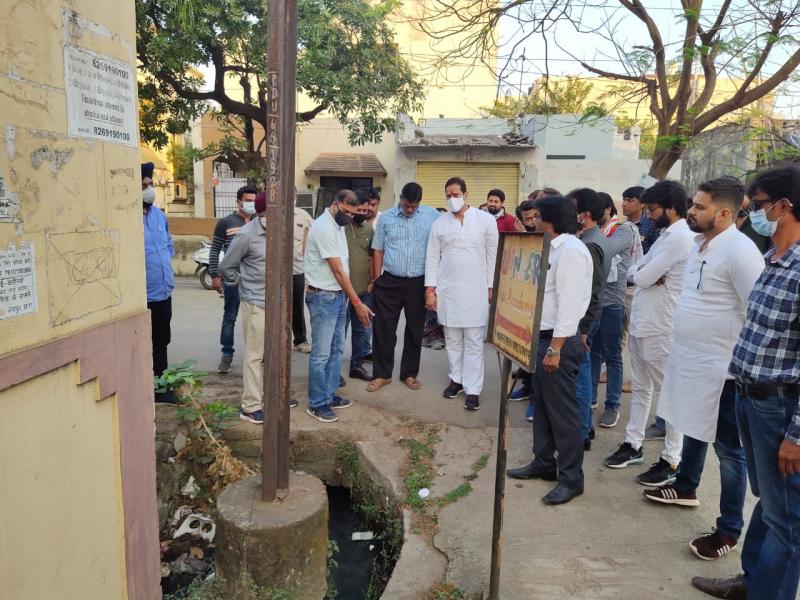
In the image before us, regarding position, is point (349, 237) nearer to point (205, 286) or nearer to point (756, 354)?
point (756, 354)

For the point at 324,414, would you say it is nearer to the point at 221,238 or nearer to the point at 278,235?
the point at 278,235

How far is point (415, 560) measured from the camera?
3.06 meters

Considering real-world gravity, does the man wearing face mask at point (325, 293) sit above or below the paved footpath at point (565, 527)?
above

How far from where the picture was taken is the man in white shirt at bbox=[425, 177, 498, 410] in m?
4.97

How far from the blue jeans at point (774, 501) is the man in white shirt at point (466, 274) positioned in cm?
271

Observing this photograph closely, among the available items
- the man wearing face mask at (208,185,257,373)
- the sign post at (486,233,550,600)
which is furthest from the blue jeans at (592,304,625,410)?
the man wearing face mask at (208,185,257,373)

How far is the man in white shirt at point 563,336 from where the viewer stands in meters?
3.37

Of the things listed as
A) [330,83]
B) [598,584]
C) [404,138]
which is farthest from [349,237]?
[404,138]

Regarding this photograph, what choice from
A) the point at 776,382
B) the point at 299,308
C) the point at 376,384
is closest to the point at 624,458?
the point at 776,382

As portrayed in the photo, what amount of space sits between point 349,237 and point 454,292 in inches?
47.1

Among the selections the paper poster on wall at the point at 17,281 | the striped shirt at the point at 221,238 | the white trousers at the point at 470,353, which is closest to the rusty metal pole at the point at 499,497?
the paper poster on wall at the point at 17,281

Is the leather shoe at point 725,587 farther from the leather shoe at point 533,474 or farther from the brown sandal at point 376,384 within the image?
the brown sandal at point 376,384

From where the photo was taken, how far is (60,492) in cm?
190

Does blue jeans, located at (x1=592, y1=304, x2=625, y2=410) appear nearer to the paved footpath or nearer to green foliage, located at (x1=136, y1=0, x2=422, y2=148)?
the paved footpath
